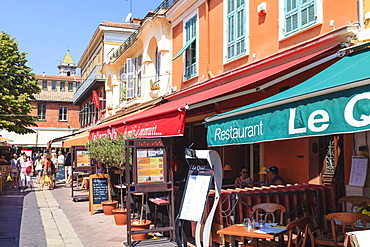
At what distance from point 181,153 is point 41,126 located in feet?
→ 118

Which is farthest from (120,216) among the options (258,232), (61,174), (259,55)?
(61,174)

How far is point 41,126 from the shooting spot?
47.4 m

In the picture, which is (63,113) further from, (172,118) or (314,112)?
(314,112)

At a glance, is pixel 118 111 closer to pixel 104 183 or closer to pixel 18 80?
pixel 18 80

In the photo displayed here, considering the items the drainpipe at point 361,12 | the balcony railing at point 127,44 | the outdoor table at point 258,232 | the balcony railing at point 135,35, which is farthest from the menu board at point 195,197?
the balcony railing at point 127,44

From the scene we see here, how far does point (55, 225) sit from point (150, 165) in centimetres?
399

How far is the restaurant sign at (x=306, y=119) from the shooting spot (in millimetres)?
3766

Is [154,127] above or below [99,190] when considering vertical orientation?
above

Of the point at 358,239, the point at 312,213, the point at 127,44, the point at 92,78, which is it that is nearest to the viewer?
the point at 358,239

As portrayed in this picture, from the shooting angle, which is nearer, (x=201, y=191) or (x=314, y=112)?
(x=314, y=112)

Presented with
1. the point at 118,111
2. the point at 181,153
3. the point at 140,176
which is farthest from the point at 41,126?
the point at 140,176

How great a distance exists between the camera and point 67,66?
8862 centimetres

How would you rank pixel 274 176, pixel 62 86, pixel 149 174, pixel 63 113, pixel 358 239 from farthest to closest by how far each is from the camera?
1. pixel 62 86
2. pixel 63 113
3. pixel 274 176
4. pixel 149 174
5. pixel 358 239

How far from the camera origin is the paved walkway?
27.5ft
